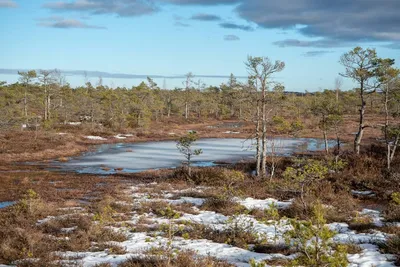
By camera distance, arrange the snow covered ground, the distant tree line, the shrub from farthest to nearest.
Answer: the distant tree line → the snow covered ground → the shrub

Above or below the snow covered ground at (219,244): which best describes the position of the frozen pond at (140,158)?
below

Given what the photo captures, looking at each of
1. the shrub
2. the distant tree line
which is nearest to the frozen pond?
the distant tree line

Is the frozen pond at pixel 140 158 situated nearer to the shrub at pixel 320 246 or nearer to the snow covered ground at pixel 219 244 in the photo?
the snow covered ground at pixel 219 244

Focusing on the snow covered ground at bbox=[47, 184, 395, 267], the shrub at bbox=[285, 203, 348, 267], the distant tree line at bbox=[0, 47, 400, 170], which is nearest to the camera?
the shrub at bbox=[285, 203, 348, 267]

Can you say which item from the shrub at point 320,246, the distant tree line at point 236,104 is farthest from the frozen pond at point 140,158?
the shrub at point 320,246

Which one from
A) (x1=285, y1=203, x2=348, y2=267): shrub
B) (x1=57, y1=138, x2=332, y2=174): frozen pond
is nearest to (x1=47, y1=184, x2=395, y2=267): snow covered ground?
(x1=285, y1=203, x2=348, y2=267): shrub

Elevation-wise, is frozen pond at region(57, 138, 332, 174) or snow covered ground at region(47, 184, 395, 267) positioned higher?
snow covered ground at region(47, 184, 395, 267)

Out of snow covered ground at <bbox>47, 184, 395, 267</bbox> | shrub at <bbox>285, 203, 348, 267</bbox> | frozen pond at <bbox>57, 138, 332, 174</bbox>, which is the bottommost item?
frozen pond at <bbox>57, 138, 332, 174</bbox>

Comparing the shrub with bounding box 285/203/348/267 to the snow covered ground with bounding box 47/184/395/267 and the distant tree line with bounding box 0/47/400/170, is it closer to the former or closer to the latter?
the snow covered ground with bounding box 47/184/395/267

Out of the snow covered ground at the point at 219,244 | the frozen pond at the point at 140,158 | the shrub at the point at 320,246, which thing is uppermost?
the shrub at the point at 320,246

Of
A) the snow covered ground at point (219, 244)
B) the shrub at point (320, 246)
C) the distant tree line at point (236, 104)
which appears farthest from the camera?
the distant tree line at point (236, 104)

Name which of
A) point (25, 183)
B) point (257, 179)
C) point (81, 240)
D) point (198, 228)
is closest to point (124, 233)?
point (81, 240)

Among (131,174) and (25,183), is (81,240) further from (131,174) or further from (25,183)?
(131,174)

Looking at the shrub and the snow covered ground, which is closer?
the shrub
